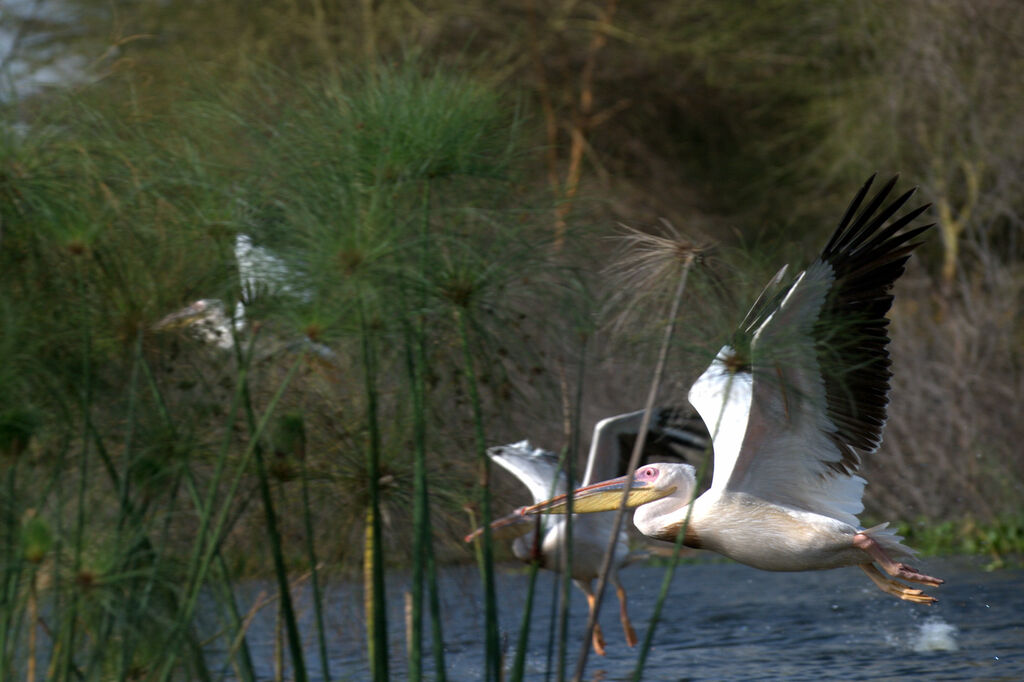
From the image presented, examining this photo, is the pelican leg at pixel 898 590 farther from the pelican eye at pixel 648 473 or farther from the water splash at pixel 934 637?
the water splash at pixel 934 637

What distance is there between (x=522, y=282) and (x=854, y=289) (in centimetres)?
187

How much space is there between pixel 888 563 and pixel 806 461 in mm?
465

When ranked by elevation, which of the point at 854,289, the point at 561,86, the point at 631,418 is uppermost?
the point at 561,86

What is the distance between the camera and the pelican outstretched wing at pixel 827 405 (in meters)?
4.41

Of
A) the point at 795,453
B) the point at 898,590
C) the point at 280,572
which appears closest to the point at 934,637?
the point at 898,590

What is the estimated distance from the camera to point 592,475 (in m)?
Answer: 5.96

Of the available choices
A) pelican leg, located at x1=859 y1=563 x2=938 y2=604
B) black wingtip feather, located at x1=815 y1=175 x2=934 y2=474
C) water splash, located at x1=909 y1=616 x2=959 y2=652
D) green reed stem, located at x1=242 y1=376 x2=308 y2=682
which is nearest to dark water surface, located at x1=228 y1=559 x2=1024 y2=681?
water splash, located at x1=909 y1=616 x2=959 y2=652

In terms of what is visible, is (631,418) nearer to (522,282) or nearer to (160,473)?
(522,282)

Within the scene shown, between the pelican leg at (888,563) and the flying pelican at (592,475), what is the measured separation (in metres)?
1.08

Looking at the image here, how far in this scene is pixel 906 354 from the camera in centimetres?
880

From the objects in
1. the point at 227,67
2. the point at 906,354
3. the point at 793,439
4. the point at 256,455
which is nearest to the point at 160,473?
the point at 256,455

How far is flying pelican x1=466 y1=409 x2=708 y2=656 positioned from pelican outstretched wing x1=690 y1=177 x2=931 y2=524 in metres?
0.77

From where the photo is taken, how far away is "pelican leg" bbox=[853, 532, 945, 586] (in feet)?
14.3

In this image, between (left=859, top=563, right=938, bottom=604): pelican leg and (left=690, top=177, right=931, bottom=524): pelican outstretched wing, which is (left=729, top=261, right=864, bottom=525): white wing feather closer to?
(left=690, top=177, right=931, bottom=524): pelican outstretched wing
